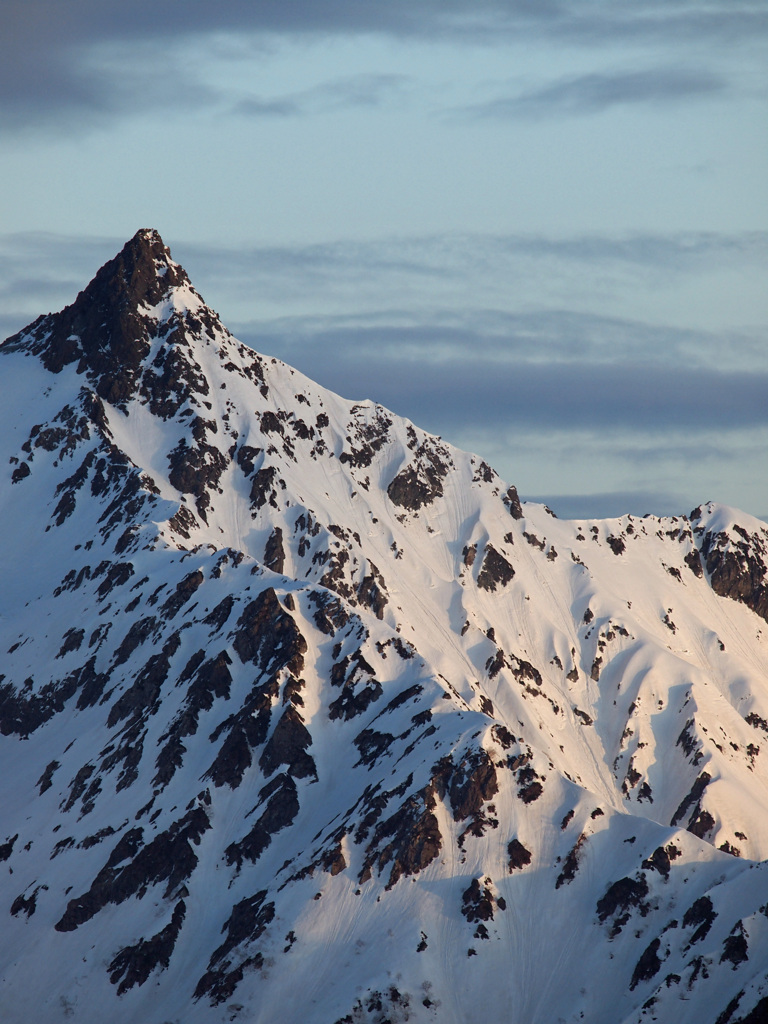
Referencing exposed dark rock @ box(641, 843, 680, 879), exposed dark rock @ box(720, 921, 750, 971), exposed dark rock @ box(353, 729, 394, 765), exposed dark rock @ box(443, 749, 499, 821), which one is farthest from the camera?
exposed dark rock @ box(353, 729, 394, 765)

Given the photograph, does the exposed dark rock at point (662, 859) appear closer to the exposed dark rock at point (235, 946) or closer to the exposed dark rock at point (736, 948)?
the exposed dark rock at point (736, 948)

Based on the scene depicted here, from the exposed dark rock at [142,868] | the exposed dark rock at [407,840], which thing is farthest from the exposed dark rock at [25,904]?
the exposed dark rock at [407,840]

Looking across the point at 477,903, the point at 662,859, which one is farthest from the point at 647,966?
the point at 477,903

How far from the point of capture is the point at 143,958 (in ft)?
559

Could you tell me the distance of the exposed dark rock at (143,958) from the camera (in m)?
169

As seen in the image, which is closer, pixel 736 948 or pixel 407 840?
pixel 736 948

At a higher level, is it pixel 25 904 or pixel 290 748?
pixel 290 748

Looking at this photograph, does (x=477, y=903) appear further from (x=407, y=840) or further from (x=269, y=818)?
(x=269, y=818)

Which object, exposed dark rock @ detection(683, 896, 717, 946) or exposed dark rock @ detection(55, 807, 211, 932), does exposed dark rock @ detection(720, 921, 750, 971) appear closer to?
exposed dark rock @ detection(683, 896, 717, 946)

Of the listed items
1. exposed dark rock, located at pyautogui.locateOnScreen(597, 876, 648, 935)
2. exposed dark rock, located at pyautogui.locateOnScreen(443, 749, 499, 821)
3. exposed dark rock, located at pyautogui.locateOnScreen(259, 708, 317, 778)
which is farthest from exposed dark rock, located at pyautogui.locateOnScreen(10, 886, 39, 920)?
exposed dark rock, located at pyautogui.locateOnScreen(597, 876, 648, 935)

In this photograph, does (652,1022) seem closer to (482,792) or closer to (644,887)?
(644,887)

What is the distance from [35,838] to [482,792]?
65.3 m

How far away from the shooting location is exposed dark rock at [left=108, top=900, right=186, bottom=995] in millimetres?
169250

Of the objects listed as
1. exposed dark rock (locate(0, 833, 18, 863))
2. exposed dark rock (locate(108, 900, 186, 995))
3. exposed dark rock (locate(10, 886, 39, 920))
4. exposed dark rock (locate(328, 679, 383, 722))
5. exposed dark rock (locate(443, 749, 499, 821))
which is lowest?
exposed dark rock (locate(108, 900, 186, 995))
